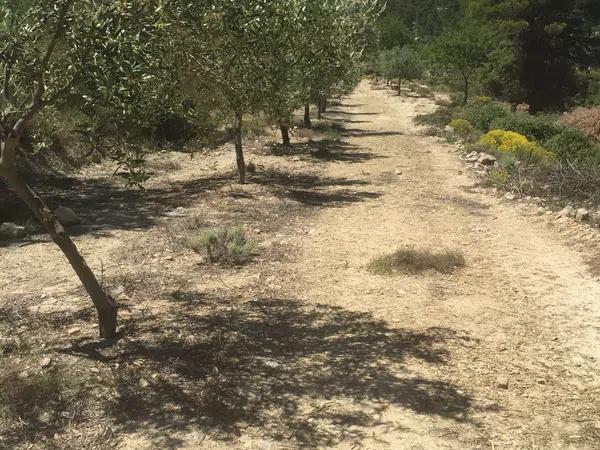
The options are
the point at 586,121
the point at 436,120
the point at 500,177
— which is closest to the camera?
the point at 500,177

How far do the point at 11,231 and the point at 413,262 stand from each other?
22.2ft

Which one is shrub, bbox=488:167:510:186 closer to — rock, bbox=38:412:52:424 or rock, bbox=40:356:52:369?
rock, bbox=40:356:52:369

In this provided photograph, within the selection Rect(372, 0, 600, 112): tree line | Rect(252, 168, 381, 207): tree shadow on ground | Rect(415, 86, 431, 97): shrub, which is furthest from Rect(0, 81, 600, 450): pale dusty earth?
Rect(415, 86, 431, 97): shrub

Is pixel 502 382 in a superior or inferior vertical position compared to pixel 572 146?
inferior

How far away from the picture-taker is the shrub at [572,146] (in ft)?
61.6

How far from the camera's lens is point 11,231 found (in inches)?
398

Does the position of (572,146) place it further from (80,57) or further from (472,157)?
(80,57)

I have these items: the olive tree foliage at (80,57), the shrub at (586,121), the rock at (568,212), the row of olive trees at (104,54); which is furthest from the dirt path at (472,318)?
the shrub at (586,121)

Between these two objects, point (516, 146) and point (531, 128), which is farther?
point (531, 128)

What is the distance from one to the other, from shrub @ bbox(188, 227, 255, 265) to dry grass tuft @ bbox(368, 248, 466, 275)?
78.9 inches

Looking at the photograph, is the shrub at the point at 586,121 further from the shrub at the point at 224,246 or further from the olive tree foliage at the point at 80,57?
the olive tree foliage at the point at 80,57

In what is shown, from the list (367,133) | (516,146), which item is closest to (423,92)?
(367,133)

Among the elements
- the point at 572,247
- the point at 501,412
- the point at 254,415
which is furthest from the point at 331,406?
the point at 572,247

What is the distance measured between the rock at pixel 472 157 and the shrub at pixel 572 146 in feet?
8.23
